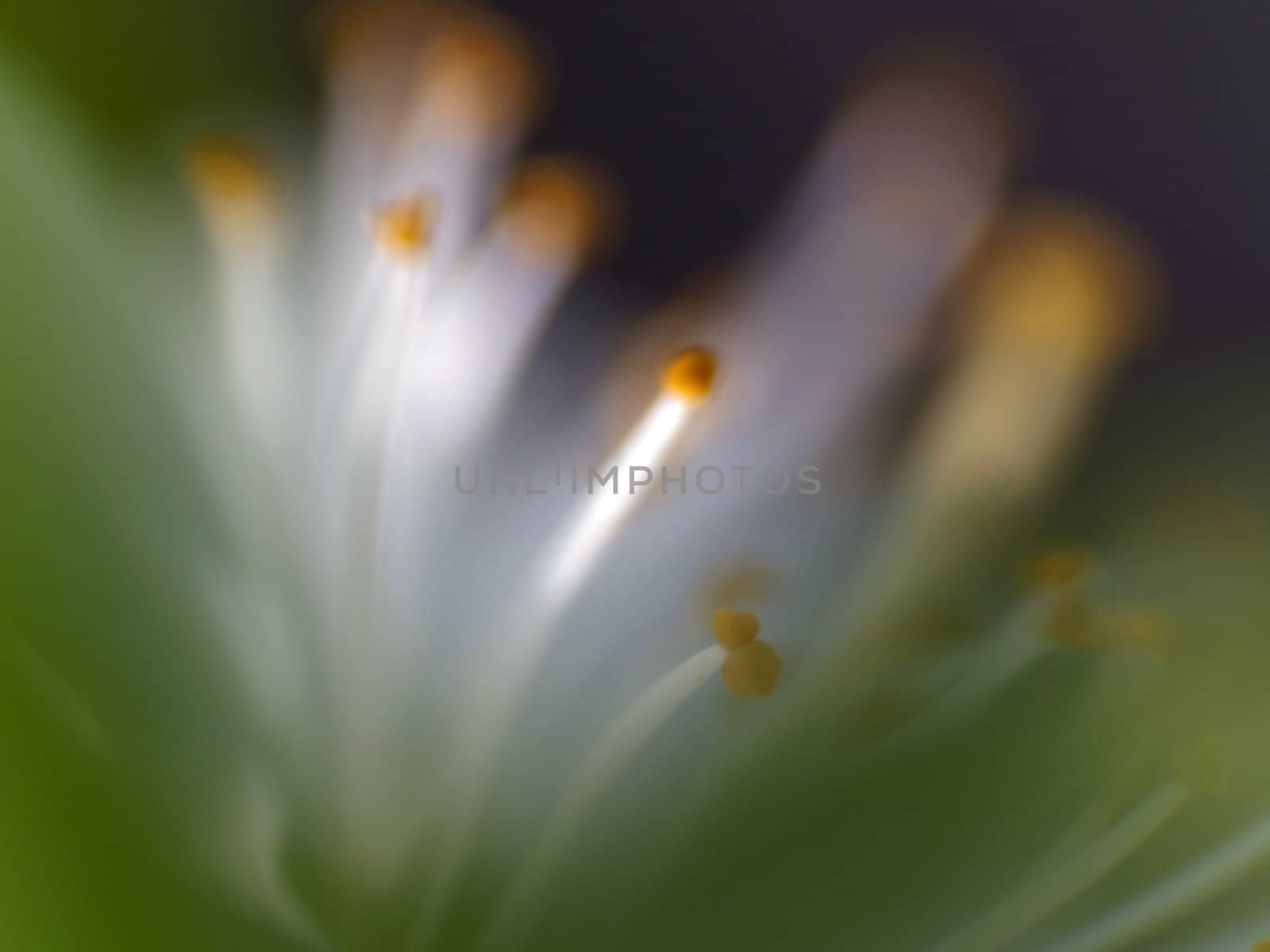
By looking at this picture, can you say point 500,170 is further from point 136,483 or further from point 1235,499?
point 1235,499

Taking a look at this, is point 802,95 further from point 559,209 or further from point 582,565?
point 582,565

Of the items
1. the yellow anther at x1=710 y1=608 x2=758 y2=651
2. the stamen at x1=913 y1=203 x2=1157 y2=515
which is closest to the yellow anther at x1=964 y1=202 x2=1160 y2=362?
the stamen at x1=913 y1=203 x2=1157 y2=515

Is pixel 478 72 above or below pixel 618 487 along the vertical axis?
above

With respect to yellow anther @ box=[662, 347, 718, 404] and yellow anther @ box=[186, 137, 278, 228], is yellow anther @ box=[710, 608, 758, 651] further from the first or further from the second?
yellow anther @ box=[186, 137, 278, 228]

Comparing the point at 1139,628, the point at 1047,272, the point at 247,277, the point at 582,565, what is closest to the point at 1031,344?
the point at 1047,272

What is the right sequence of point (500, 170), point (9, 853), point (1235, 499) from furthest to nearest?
point (1235, 499) → point (500, 170) → point (9, 853)

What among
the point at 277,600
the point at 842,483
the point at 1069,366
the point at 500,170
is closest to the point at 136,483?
the point at 277,600
